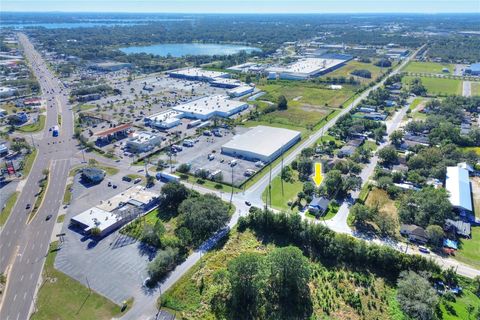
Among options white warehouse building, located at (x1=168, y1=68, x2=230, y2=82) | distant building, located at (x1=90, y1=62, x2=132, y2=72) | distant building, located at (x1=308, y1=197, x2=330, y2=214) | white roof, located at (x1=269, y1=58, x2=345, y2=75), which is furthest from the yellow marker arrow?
distant building, located at (x1=90, y1=62, x2=132, y2=72)

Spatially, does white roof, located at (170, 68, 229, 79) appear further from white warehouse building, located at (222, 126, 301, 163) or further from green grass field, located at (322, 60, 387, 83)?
white warehouse building, located at (222, 126, 301, 163)

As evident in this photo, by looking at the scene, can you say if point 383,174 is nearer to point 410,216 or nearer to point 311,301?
point 410,216

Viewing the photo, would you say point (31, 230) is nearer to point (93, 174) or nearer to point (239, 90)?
point (93, 174)

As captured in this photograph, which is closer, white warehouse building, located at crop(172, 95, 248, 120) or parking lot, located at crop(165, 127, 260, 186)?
parking lot, located at crop(165, 127, 260, 186)

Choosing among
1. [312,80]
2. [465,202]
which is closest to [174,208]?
[465,202]

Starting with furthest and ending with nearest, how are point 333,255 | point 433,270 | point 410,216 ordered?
point 410,216 < point 333,255 < point 433,270

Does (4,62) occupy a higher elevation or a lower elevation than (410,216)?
higher
